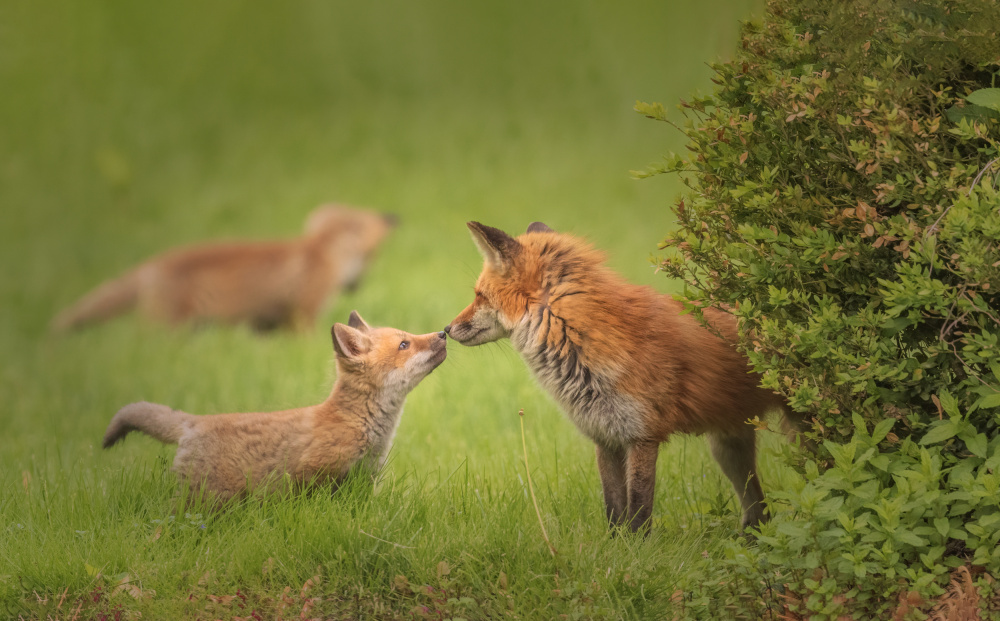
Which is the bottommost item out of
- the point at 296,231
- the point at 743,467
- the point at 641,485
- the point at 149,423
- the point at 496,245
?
the point at 641,485

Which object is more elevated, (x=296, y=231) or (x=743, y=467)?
(x=296, y=231)

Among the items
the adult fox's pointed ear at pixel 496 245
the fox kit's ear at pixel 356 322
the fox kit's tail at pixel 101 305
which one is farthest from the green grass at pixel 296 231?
the adult fox's pointed ear at pixel 496 245

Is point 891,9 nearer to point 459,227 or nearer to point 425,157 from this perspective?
point 459,227

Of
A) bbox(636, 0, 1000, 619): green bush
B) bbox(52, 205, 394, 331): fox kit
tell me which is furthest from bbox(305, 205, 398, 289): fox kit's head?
bbox(636, 0, 1000, 619): green bush

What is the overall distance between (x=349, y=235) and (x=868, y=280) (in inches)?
316

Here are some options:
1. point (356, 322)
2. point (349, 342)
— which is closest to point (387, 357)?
point (349, 342)

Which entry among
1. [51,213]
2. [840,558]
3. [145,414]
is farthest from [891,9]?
[51,213]

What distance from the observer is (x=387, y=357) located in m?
5.19

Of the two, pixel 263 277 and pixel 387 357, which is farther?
pixel 263 277

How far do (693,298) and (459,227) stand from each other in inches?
347

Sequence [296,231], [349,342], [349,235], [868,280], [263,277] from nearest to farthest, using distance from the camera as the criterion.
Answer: [868,280], [349,342], [263,277], [349,235], [296,231]

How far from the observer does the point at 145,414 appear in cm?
485

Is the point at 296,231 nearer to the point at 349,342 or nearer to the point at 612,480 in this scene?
the point at 349,342

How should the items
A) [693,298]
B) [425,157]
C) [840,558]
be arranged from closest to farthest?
[840,558]
[693,298]
[425,157]
